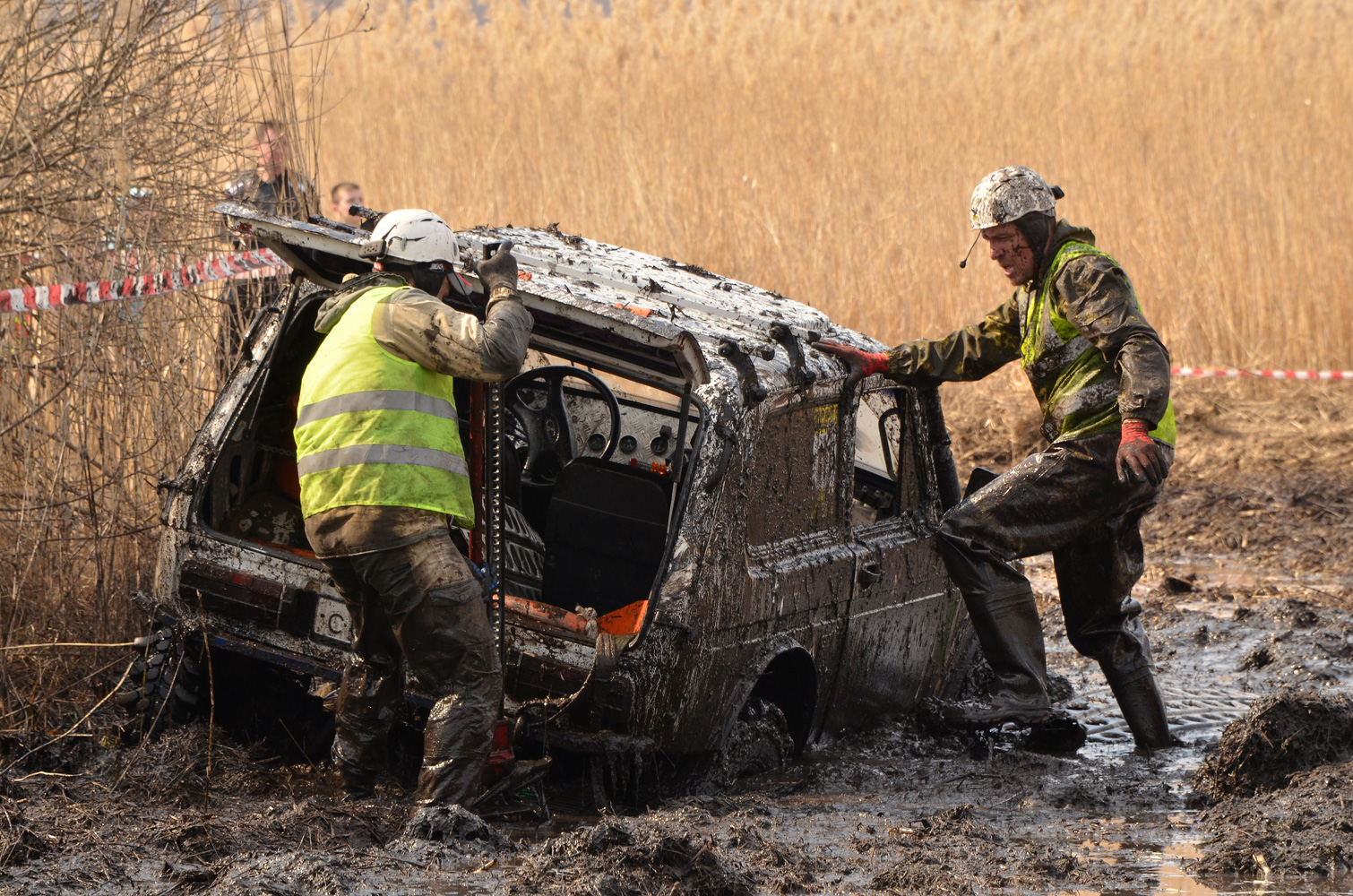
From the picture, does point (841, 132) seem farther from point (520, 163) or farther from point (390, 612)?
point (390, 612)

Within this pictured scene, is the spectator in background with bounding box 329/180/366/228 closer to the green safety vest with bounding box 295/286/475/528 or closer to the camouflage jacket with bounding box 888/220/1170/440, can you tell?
the camouflage jacket with bounding box 888/220/1170/440

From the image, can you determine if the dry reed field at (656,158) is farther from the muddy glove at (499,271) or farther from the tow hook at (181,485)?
the muddy glove at (499,271)

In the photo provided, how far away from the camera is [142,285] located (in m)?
6.16

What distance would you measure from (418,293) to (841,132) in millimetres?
11306

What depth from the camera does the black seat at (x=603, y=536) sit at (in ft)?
18.0

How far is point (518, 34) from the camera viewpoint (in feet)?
59.2

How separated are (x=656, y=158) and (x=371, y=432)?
34.5 ft

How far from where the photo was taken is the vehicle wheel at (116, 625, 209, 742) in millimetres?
5043

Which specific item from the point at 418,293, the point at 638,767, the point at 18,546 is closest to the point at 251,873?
the point at 638,767

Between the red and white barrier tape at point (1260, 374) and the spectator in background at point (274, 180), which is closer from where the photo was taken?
the spectator in background at point (274, 180)

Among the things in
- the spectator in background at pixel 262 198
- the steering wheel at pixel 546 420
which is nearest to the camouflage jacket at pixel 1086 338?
the steering wheel at pixel 546 420

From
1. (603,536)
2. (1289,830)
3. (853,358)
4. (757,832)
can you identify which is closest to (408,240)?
(603,536)

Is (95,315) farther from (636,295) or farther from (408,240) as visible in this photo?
(636,295)

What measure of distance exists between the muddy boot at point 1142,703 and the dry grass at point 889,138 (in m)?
6.52
